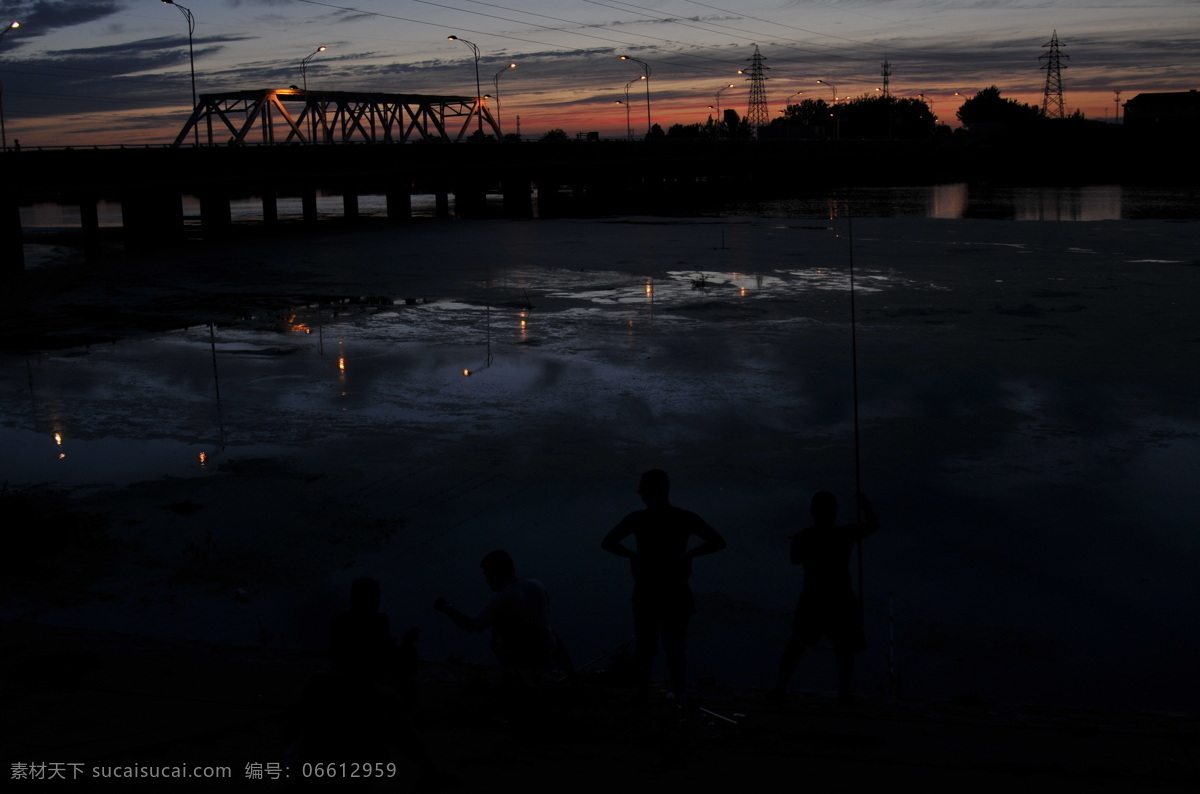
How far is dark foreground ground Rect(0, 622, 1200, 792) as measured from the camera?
493 cm

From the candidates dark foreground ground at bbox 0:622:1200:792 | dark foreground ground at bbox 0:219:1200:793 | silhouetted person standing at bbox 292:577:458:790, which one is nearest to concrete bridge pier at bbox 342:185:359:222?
dark foreground ground at bbox 0:219:1200:793

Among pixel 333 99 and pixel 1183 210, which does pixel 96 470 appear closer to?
pixel 1183 210

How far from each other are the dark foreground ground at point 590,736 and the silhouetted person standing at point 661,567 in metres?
0.35

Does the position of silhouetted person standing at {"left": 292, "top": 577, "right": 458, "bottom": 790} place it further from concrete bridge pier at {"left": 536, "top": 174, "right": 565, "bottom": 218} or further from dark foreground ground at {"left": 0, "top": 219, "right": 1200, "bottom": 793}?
concrete bridge pier at {"left": 536, "top": 174, "right": 565, "bottom": 218}

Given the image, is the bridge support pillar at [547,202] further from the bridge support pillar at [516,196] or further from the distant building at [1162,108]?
the distant building at [1162,108]

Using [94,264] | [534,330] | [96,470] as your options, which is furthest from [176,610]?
[94,264]

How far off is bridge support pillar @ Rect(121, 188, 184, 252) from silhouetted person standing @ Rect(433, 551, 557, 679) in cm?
5361

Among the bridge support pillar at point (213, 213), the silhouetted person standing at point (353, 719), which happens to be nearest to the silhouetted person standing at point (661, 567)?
the silhouetted person standing at point (353, 719)

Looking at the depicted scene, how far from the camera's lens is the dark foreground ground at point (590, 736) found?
4.93 metres

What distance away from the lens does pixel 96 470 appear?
1223 cm

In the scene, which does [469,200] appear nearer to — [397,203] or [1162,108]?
[397,203]

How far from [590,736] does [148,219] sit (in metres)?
57.1

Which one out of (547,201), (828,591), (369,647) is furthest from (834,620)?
(547,201)

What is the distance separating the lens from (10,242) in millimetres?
42156
